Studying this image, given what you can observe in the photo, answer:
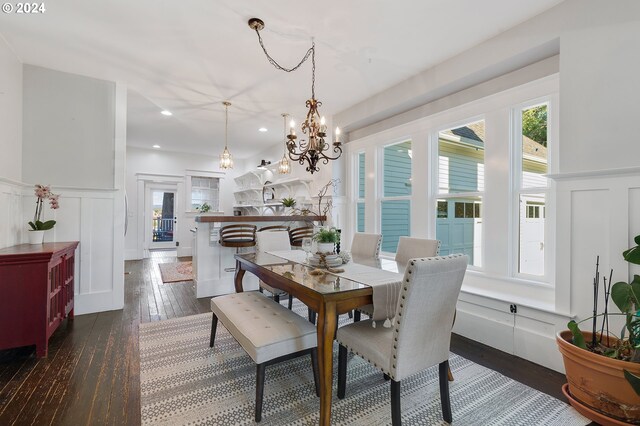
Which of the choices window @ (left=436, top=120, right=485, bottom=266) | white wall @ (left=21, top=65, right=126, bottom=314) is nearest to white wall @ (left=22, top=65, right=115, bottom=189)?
white wall @ (left=21, top=65, right=126, bottom=314)

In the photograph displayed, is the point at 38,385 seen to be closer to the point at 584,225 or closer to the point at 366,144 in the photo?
the point at 584,225

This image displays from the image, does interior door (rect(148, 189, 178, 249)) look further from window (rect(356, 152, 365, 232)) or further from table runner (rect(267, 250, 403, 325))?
table runner (rect(267, 250, 403, 325))

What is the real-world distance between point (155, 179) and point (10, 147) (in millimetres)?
4909

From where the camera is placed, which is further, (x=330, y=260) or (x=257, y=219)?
(x=257, y=219)

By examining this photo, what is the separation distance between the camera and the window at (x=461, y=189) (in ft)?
10.7

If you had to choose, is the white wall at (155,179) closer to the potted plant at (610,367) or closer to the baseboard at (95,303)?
the baseboard at (95,303)

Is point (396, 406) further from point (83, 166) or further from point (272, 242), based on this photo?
point (83, 166)

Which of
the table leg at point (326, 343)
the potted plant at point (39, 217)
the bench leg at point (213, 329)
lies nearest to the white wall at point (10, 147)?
the potted plant at point (39, 217)

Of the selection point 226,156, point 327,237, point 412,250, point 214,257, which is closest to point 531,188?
point 412,250

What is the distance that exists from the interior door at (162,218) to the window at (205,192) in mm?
628

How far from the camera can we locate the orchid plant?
304 centimetres

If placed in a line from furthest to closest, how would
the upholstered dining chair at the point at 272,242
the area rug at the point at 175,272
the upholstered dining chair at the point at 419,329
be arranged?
1. the area rug at the point at 175,272
2. the upholstered dining chair at the point at 272,242
3. the upholstered dining chair at the point at 419,329

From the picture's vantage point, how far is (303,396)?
75.8 inches

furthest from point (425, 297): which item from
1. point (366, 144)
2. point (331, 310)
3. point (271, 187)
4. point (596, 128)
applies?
point (271, 187)
